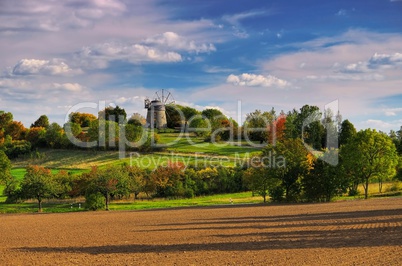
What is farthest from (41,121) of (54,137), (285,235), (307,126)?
(285,235)

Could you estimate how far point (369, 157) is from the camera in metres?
60.3

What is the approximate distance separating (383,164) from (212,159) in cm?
4289

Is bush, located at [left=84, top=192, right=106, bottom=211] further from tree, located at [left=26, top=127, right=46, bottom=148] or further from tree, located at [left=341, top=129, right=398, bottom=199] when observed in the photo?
tree, located at [left=26, top=127, right=46, bottom=148]

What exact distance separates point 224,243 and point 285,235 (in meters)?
4.12

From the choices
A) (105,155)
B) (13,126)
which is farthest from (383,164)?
(13,126)

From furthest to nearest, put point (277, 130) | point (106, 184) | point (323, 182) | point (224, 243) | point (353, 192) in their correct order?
point (277, 130), point (353, 192), point (106, 184), point (323, 182), point (224, 243)

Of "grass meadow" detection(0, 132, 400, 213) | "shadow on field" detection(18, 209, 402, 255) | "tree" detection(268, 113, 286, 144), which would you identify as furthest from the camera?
"tree" detection(268, 113, 286, 144)

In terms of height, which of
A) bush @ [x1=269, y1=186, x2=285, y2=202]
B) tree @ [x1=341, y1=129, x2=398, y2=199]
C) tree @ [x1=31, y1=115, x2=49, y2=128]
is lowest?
bush @ [x1=269, y1=186, x2=285, y2=202]

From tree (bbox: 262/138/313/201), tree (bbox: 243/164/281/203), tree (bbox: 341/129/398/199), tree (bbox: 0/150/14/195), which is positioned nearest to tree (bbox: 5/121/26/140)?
tree (bbox: 0/150/14/195)

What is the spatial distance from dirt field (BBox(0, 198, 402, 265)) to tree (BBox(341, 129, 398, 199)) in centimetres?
2500

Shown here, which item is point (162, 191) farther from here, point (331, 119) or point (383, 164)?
point (331, 119)

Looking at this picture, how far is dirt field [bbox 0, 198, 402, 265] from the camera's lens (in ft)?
64.6

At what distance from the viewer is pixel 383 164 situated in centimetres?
5988

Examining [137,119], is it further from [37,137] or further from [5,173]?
[5,173]
